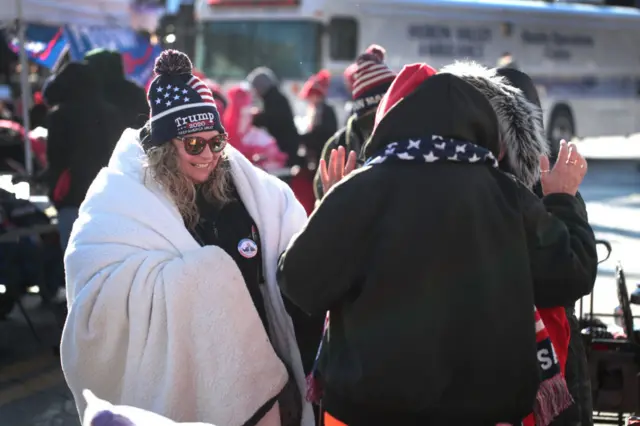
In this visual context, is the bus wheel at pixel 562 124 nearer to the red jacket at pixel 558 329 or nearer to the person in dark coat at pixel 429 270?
the red jacket at pixel 558 329

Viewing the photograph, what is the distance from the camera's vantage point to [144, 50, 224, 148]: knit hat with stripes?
338 cm

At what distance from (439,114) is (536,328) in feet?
2.40

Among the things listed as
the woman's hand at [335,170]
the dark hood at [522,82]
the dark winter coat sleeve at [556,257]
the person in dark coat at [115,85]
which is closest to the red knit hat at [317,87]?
the person in dark coat at [115,85]

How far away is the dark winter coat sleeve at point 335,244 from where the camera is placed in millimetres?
2543

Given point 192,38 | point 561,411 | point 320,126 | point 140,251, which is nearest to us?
point 561,411

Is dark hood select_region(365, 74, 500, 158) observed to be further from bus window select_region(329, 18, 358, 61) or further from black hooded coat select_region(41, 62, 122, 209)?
bus window select_region(329, 18, 358, 61)

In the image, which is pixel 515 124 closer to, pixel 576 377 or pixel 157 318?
pixel 576 377

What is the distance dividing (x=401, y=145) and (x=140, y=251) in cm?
108

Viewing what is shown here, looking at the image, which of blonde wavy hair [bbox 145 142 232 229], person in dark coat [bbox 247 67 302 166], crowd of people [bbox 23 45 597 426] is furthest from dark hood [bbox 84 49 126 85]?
person in dark coat [bbox 247 67 302 166]

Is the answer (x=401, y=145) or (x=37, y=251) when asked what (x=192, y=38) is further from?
(x=401, y=145)

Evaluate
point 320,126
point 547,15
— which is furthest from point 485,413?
point 547,15

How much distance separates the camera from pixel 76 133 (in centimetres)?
679

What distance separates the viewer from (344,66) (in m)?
17.6

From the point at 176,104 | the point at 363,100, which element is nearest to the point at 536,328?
the point at 176,104
